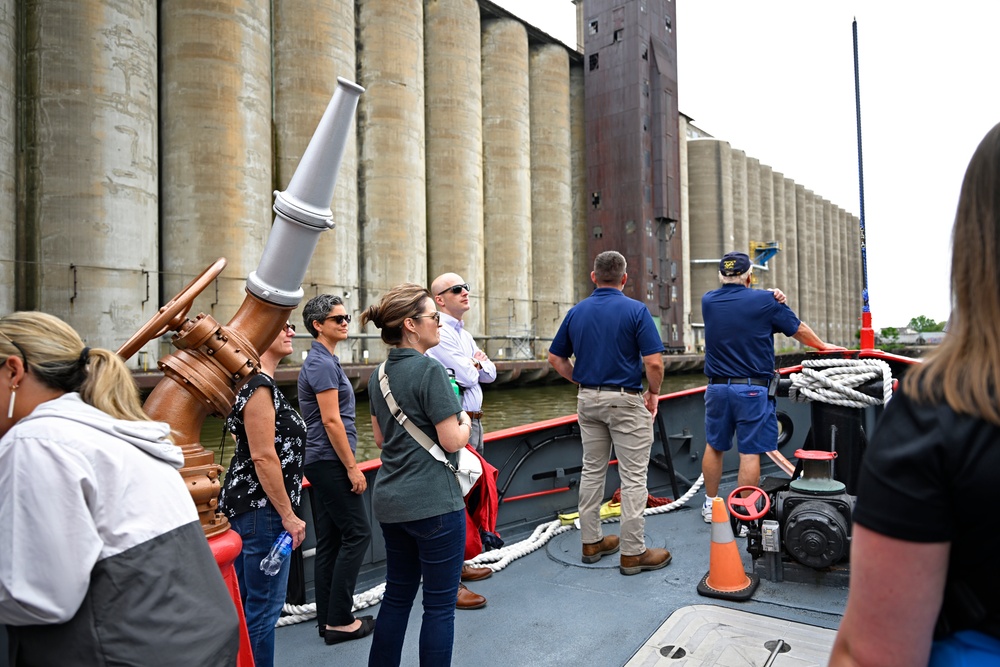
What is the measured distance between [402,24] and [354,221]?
8.23 m

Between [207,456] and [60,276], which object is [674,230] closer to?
[60,276]

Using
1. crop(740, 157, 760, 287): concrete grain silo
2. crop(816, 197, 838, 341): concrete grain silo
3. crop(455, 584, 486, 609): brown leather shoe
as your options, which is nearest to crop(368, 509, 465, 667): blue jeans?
crop(455, 584, 486, 609): brown leather shoe

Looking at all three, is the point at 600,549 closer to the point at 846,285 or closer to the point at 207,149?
the point at 207,149

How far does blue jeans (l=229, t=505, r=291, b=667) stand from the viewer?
2471 millimetres

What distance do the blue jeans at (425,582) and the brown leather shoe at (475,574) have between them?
60.9 inches

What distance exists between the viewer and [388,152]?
24.2 metres

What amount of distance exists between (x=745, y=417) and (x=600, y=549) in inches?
49.4

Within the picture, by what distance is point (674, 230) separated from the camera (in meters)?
35.7

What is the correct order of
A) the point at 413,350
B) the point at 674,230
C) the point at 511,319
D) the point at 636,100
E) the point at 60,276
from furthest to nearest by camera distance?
the point at 674,230, the point at 636,100, the point at 511,319, the point at 60,276, the point at 413,350

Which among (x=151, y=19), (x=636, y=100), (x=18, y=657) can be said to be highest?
(x=636, y=100)

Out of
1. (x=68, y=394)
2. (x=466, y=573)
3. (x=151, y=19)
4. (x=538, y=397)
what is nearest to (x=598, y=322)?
(x=466, y=573)

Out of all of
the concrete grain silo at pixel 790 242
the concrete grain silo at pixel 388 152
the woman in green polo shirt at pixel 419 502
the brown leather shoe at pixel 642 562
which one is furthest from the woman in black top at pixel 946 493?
the concrete grain silo at pixel 790 242

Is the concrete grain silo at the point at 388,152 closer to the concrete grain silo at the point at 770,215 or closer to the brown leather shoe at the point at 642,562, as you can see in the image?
the brown leather shoe at the point at 642,562

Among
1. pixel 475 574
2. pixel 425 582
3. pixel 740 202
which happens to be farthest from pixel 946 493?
pixel 740 202
